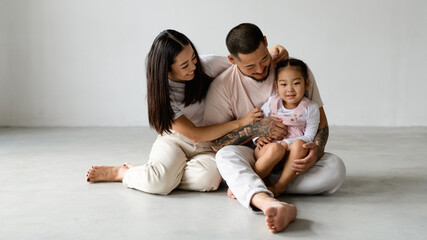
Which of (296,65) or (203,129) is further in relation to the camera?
(203,129)

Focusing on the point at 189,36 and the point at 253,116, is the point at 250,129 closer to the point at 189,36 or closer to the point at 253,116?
the point at 253,116

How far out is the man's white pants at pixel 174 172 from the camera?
2348mm

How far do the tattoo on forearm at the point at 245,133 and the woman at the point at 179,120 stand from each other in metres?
0.03

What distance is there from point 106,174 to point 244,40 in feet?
3.50

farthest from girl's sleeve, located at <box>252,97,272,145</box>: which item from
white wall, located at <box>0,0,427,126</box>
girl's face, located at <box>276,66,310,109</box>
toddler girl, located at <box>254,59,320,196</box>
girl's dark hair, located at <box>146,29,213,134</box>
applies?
white wall, located at <box>0,0,427,126</box>

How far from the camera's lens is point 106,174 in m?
2.62

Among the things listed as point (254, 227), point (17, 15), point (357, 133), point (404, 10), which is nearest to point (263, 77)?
point (254, 227)

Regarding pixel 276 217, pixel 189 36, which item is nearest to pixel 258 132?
pixel 276 217

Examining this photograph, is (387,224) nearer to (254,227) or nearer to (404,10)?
(254,227)

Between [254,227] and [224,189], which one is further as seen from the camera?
[224,189]

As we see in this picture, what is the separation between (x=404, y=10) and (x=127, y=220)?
374cm

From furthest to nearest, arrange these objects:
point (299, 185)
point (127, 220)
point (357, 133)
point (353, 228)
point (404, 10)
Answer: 1. point (404, 10)
2. point (357, 133)
3. point (299, 185)
4. point (127, 220)
5. point (353, 228)

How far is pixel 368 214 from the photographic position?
199 centimetres

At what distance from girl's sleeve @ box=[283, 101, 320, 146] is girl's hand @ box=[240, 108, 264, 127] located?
0.17 metres
